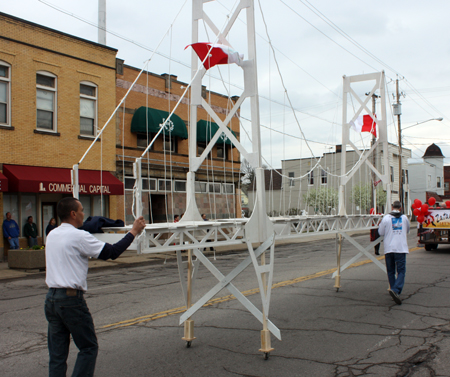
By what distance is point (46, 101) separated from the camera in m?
18.8

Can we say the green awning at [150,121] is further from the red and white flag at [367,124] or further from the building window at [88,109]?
the red and white flag at [367,124]

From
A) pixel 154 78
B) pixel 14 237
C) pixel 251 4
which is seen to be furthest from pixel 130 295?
pixel 154 78

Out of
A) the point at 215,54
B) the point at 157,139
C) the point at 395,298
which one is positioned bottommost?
the point at 395,298

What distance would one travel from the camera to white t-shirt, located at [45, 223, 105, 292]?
A: 387cm

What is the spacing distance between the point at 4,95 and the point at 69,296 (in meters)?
16.2

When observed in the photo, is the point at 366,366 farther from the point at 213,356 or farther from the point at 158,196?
the point at 158,196

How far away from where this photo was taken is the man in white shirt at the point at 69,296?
12.5 ft

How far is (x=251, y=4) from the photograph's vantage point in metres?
6.10

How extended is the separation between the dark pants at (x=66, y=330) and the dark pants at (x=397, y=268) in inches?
244

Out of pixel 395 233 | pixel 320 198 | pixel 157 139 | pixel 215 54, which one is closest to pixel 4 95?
pixel 157 139

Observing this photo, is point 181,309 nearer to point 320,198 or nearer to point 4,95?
point 320,198

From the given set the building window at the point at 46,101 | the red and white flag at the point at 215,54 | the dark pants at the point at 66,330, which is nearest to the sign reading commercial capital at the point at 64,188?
the building window at the point at 46,101

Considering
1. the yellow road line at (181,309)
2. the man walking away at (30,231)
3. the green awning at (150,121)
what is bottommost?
the yellow road line at (181,309)

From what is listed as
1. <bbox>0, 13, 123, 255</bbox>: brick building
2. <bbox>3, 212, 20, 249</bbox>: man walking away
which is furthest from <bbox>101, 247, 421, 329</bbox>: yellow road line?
<bbox>3, 212, 20, 249</bbox>: man walking away
